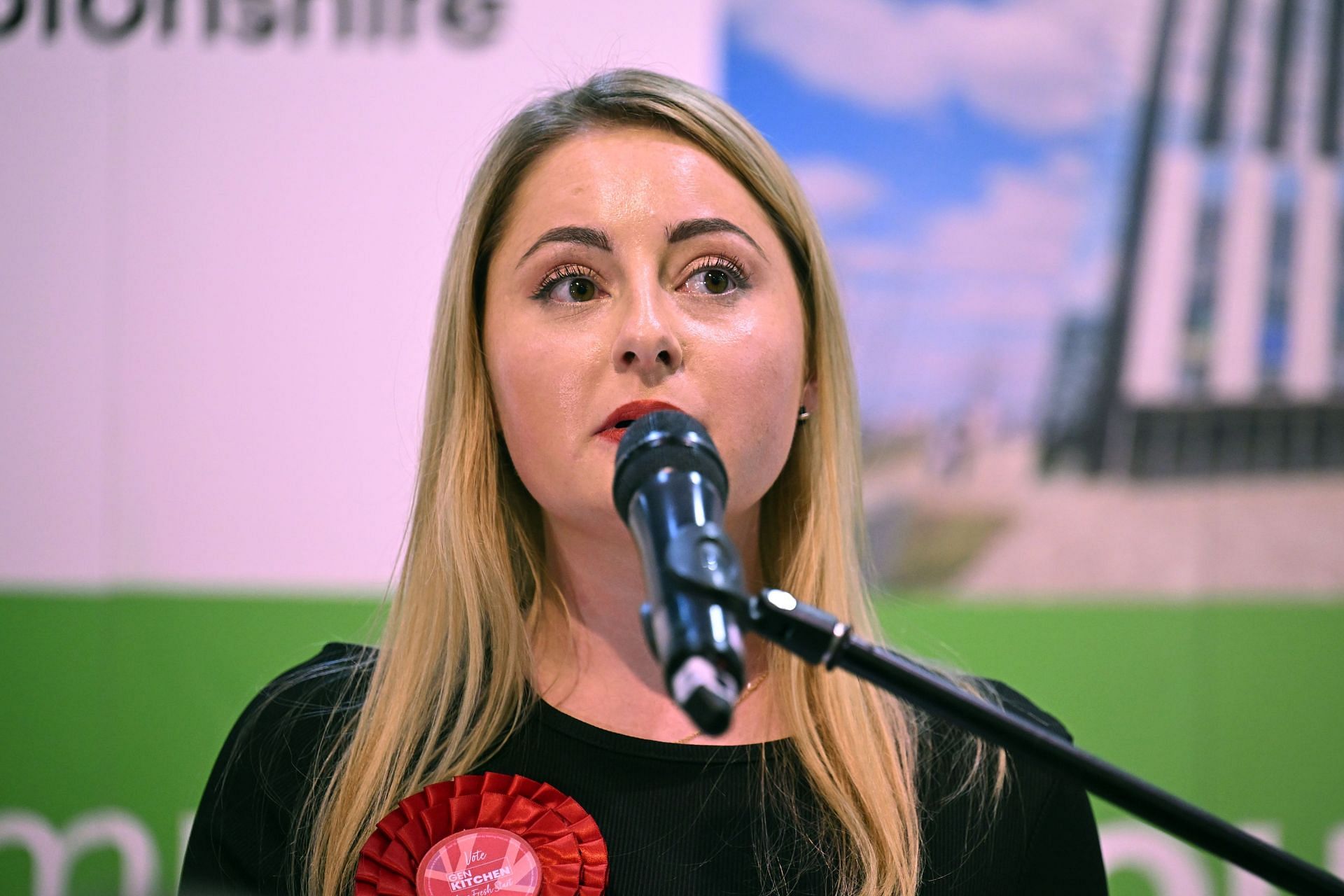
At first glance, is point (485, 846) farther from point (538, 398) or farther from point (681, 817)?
point (538, 398)

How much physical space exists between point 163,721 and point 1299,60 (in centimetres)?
257

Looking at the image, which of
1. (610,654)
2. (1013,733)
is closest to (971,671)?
(610,654)

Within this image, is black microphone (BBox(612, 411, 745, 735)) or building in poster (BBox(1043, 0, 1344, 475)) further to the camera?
building in poster (BBox(1043, 0, 1344, 475))

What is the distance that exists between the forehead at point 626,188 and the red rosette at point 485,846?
58 centimetres

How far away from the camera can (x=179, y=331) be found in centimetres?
216

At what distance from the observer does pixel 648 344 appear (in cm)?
108

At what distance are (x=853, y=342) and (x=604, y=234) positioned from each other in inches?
40.4

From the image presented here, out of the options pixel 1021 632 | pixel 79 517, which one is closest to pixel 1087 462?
pixel 1021 632

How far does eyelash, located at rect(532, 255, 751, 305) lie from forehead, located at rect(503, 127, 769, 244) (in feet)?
0.16

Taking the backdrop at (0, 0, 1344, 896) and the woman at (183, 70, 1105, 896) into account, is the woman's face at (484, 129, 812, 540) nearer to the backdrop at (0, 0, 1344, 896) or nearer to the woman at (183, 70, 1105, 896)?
the woman at (183, 70, 1105, 896)

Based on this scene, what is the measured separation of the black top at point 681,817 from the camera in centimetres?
113

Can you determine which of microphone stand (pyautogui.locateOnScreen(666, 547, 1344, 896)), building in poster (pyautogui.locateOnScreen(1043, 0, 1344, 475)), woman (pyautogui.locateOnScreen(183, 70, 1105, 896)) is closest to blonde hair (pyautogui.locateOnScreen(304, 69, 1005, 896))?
woman (pyautogui.locateOnScreen(183, 70, 1105, 896))

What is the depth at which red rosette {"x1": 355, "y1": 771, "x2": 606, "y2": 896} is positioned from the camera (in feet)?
A: 3.55

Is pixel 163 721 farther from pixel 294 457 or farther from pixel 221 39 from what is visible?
pixel 221 39
